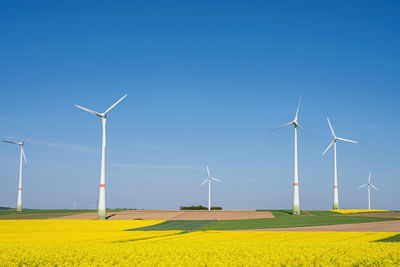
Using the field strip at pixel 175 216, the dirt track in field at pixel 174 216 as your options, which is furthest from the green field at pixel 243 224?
the dirt track in field at pixel 174 216

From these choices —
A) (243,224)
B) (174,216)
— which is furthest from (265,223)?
(174,216)

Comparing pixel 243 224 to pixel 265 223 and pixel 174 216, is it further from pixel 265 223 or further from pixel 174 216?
pixel 174 216

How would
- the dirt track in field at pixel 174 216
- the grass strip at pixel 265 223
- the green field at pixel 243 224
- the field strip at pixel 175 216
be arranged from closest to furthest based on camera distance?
the green field at pixel 243 224 < the grass strip at pixel 265 223 < the field strip at pixel 175 216 < the dirt track in field at pixel 174 216

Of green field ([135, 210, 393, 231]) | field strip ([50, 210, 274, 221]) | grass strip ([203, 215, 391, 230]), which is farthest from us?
field strip ([50, 210, 274, 221])

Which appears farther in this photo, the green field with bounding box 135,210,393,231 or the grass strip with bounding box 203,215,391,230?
the grass strip with bounding box 203,215,391,230

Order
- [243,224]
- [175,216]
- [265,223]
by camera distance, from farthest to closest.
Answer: [175,216] → [265,223] → [243,224]

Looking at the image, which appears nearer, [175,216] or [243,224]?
[243,224]

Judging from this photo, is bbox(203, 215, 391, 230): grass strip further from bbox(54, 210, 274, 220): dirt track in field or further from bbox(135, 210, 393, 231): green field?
bbox(54, 210, 274, 220): dirt track in field

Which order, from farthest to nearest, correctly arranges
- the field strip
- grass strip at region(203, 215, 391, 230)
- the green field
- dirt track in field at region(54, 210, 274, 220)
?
dirt track in field at region(54, 210, 274, 220)
the field strip
grass strip at region(203, 215, 391, 230)
the green field

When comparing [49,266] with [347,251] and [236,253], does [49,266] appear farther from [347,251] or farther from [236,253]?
[347,251]

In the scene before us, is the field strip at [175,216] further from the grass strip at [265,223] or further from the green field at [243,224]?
the grass strip at [265,223]

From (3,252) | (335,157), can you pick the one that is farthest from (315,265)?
(335,157)

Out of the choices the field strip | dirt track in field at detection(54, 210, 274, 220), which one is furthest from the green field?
dirt track in field at detection(54, 210, 274, 220)
